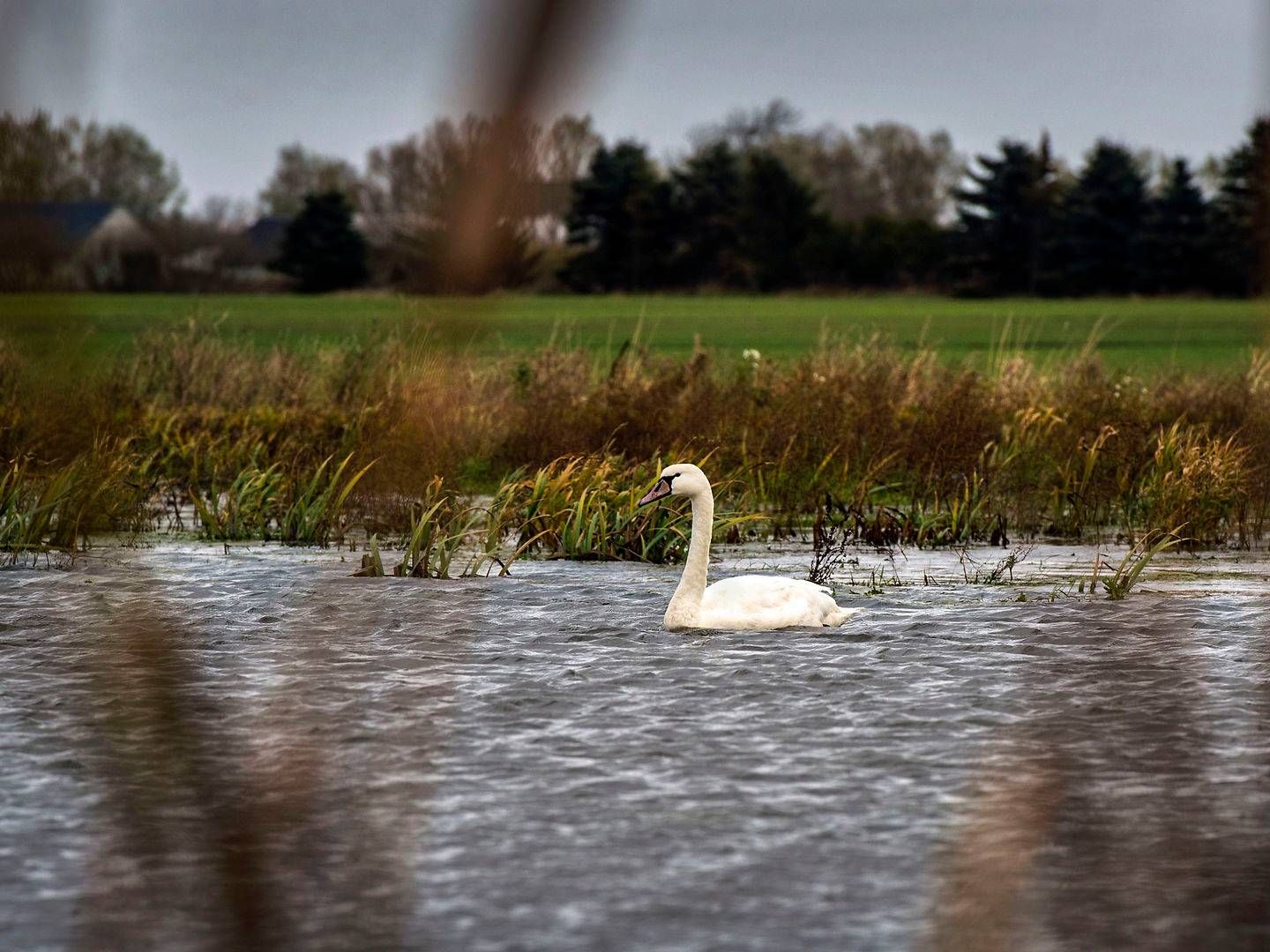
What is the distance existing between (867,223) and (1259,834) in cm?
7448

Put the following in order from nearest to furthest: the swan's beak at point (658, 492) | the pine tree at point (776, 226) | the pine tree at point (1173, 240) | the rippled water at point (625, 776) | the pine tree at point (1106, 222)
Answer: the rippled water at point (625, 776)
the swan's beak at point (658, 492)
the pine tree at point (1173, 240)
the pine tree at point (1106, 222)
the pine tree at point (776, 226)

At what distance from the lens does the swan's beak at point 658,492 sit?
395 inches

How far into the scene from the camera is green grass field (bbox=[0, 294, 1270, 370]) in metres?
22.0

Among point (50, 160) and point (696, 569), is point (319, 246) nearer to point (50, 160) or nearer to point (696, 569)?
point (50, 160)

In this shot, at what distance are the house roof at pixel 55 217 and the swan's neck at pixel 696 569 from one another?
7.81 metres

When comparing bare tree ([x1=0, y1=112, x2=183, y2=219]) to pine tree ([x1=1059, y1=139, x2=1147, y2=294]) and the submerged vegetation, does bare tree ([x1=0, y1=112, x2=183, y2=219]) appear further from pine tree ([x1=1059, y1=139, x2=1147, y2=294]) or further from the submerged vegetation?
pine tree ([x1=1059, y1=139, x2=1147, y2=294])

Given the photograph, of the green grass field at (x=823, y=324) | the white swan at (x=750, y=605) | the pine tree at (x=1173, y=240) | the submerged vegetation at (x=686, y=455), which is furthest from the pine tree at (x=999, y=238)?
the white swan at (x=750, y=605)

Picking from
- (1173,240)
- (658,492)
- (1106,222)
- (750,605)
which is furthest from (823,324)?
(1106,222)

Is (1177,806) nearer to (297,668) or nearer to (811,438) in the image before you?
(297,668)

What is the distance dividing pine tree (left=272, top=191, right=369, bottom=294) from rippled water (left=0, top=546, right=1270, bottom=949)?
29 centimetres

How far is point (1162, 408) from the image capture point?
1708cm

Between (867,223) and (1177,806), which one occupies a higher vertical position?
(867,223)

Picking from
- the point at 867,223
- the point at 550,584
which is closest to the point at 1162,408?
the point at 550,584

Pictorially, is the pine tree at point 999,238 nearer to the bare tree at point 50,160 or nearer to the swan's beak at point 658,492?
the swan's beak at point 658,492
